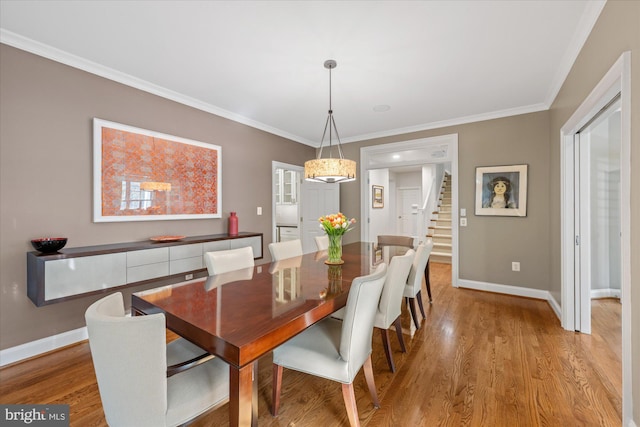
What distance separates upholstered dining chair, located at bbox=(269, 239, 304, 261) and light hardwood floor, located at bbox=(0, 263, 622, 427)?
91cm

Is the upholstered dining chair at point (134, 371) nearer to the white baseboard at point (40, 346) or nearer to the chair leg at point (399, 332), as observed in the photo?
the chair leg at point (399, 332)

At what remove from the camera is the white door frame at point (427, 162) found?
4191 millimetres

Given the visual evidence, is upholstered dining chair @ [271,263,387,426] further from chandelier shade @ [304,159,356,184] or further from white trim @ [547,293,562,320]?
white trim @ [547,293,562,320]

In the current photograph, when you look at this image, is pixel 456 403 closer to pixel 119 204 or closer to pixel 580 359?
pixel 580 359

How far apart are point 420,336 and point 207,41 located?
10.3 ft

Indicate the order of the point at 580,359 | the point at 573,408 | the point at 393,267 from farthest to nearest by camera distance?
the point at 580,359 → the point at 393,267 → the point at 573,408

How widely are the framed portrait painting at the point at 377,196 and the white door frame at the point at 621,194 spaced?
423 cm

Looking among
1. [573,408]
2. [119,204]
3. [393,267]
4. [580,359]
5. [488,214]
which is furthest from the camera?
[488,214]

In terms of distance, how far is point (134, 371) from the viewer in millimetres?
958

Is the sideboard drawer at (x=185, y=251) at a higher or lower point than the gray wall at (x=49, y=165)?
lower

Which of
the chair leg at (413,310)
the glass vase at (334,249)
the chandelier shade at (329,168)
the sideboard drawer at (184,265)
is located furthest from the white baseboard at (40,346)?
the chair leg at (413,310)

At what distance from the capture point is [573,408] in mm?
1657

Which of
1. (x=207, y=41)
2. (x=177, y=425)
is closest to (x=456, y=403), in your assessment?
(x=177, y=425)

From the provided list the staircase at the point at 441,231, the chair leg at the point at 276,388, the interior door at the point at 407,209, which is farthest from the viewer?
the interior door at the point at 407,209
